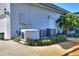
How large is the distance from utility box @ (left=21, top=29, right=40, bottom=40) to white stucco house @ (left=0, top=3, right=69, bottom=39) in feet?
0.15

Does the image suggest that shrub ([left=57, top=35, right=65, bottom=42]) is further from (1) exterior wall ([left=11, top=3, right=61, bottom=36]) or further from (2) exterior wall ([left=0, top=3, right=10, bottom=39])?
(2) exterior wall ([left=0, top=3, right=10, bottom=39])

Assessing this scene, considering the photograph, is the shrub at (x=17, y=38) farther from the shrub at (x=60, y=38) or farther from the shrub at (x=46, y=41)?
the shrub at (x=60, y=38)

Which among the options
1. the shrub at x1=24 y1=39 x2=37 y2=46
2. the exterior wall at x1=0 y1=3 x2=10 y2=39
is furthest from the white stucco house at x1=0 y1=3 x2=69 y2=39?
the shrub at x1=24 y1=39 x2=37 y2=46

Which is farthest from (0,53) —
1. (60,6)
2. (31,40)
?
(60,6)

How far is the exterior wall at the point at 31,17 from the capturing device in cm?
309

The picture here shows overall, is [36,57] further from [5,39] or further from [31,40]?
[5,39]

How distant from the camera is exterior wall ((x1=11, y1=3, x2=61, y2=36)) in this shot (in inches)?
122

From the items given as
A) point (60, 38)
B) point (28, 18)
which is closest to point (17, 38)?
point (28, 18)

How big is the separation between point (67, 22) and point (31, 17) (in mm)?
570

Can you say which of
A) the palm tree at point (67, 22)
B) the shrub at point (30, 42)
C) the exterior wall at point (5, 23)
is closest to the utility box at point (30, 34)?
the shrub at point (30, 42)

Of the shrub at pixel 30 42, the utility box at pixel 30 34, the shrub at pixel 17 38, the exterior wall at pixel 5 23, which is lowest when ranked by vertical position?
the shrub at pixel 30 42

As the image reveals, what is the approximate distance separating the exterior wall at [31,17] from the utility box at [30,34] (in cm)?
6

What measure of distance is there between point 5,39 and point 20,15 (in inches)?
17.0

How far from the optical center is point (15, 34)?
3.09 metres
